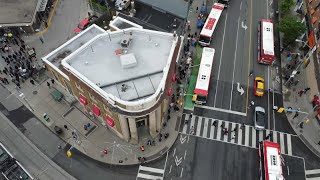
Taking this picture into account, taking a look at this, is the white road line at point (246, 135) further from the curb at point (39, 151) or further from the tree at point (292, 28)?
the curb at point (39, 151)

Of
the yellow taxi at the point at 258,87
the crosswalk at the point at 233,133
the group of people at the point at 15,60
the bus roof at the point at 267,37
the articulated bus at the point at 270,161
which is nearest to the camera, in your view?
the articulated bus at the point at 270,161

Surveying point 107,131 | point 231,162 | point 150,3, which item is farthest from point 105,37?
point 231,162

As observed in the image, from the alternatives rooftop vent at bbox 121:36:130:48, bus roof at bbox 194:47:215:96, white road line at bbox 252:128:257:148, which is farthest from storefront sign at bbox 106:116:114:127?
white road line at bbox 252:128:257:148

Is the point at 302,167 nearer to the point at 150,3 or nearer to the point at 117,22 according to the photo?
the point at 117,22

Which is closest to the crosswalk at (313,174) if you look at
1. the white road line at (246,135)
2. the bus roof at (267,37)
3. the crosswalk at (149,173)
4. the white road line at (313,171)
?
the white road line at (313,171)

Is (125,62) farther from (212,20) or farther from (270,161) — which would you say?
(212,20)

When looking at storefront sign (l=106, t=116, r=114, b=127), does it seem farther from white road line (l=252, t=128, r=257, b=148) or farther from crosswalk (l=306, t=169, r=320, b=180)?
crosswalk (l=306, t=169, r=320, b=180)
